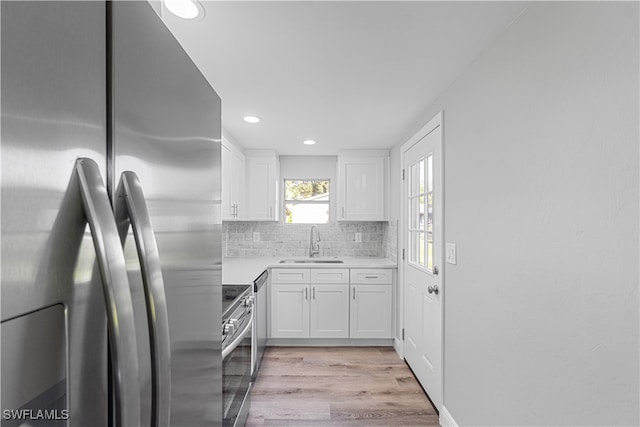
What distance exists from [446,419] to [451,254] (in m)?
1.06

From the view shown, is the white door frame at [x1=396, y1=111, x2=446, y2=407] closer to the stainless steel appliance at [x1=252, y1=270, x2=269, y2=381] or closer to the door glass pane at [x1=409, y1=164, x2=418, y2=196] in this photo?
the door glass pane at [x1=409, y1=164, x2=418, y2=196]

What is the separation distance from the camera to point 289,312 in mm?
3469

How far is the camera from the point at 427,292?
250 centimetres

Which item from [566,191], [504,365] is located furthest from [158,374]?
[504,365]

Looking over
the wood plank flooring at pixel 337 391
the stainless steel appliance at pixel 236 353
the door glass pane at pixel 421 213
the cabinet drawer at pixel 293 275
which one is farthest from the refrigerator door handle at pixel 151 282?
the cabinet drawer at pixel 293 275

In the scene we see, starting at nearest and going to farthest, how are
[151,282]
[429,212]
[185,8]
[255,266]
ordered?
[151,282]
[185,8]
[429,212]
[255,266]

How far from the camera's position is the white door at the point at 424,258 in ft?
7.33

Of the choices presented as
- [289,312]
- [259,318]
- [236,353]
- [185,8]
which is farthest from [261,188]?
[185,8]

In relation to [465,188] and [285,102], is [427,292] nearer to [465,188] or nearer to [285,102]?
[465,188]

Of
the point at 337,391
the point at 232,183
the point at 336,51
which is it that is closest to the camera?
the point at 336,51

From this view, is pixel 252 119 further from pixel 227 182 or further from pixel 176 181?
pixel 176 181

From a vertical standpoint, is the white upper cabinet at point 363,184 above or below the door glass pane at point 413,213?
above

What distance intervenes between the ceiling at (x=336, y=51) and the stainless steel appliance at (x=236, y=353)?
132 cm

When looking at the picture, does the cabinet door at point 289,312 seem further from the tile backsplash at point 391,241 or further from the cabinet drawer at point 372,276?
the tile backsplash at point 391,241
